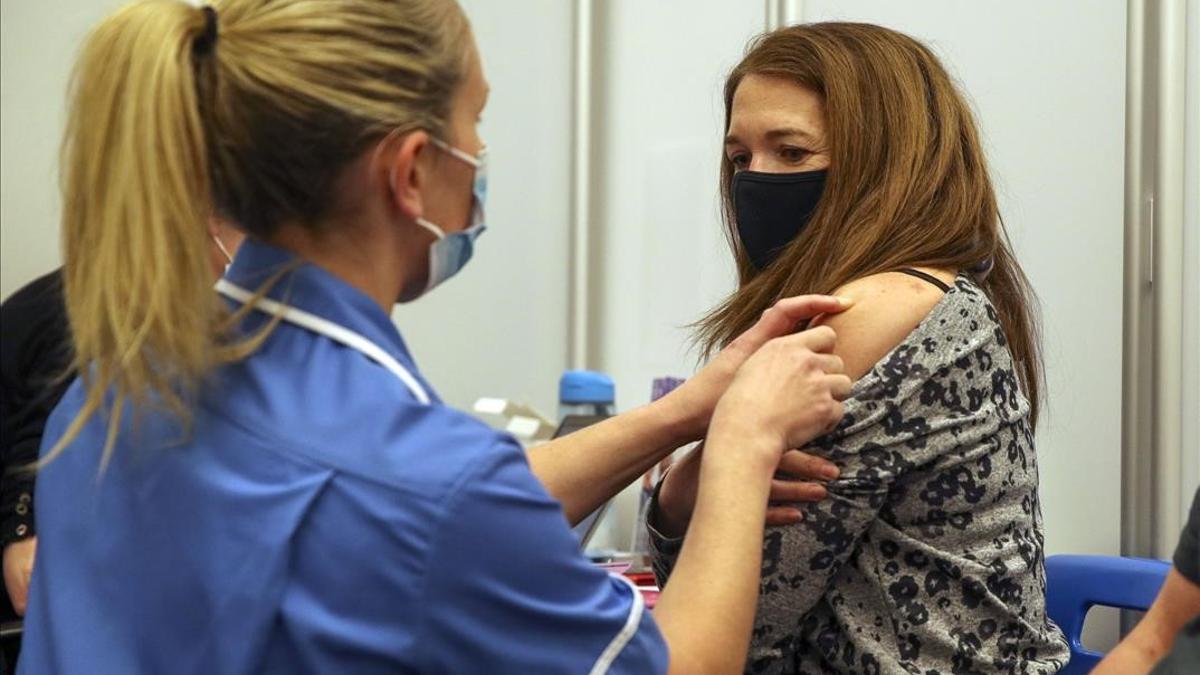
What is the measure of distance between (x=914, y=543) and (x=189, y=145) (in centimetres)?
79

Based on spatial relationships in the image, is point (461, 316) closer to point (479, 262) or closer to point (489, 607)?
point (479, 262)

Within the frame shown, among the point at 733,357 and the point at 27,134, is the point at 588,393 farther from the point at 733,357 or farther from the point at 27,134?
the point at 733,357

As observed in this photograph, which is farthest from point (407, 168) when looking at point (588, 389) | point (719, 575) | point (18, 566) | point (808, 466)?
point (588, 389)

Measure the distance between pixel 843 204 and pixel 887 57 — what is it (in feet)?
0.58

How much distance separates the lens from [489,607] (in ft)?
3.13

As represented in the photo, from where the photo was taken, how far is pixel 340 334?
1.02m

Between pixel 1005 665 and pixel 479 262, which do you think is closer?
pixel 1005 665

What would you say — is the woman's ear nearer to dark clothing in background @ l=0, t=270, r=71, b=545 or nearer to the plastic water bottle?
dark clothing in background @ l=0, t=270, r=71, b=545

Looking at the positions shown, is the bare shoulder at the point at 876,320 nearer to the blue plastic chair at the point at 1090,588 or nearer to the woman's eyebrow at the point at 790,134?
the woman's eyebrow at the point at 790,134

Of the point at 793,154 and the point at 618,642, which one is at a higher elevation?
the point at 793,154

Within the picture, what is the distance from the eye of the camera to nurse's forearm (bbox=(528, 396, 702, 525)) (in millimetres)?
1548

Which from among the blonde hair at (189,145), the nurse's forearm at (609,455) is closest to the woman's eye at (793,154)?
the nurse's forearm at (609,455)

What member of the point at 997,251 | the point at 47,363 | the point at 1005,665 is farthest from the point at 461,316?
the point at 1005,665

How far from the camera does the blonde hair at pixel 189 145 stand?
974 millimetres
